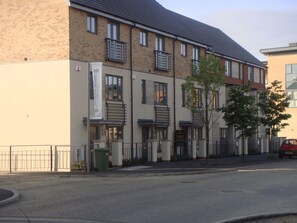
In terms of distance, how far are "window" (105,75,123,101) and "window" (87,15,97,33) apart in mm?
2562

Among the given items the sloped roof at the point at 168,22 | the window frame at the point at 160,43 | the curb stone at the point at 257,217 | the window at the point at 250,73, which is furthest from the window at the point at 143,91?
the curb stone at the point at 257,217

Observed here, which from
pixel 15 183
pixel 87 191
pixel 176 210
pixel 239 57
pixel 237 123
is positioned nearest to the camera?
pixel 176 210

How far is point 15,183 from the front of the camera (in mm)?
19922

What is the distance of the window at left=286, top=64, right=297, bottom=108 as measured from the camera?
72750mm

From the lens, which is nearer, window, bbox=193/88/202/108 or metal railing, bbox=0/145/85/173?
metal railing, bbox=0/145/85/173

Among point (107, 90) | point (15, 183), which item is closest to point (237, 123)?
point (107, 90)

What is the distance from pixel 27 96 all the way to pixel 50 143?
273cm

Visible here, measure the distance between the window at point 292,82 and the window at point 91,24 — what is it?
50256 mm

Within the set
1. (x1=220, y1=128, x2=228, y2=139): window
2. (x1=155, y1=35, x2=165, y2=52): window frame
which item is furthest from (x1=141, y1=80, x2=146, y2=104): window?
(x1=220, y1=128, x2=228, y2=139): window

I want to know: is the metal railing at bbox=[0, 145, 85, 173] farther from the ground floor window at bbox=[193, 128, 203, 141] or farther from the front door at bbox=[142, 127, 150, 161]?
the ground floor window at bbox=[193, 128, 203, 141]

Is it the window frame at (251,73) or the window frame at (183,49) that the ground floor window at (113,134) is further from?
the window frame at (251,73)

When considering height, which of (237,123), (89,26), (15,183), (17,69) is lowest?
(15,183)

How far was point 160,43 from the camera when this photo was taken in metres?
33.2

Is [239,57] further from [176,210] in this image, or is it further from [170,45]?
[176,210]
